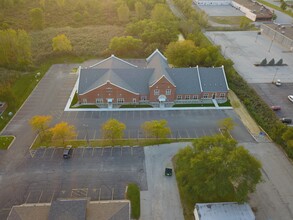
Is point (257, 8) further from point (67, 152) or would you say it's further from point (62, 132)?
point (67, 152)

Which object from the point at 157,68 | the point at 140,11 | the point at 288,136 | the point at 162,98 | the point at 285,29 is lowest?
the point at 162,98

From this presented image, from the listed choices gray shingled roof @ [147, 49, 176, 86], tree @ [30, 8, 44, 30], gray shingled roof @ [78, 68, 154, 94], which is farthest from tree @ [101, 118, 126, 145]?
tree @ [30, 8, 44, 30]

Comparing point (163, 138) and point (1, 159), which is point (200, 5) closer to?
point (163, 138)

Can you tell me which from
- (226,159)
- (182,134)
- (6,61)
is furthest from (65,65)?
(226,159)

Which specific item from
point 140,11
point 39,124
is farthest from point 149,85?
point 140,11

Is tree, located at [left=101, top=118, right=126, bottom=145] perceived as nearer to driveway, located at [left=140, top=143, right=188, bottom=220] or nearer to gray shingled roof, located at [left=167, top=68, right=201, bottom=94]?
driveway, located at [left=140, top=143, right=188, bottom=220]

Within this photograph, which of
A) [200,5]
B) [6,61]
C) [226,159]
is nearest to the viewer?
[226,159]

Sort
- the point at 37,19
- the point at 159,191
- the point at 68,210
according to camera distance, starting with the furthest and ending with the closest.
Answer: the point at 37,19
the point at 159,191
the point at 68,210

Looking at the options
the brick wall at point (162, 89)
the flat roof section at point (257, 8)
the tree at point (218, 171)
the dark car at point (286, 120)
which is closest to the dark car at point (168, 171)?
the tree at point (218, 171)
